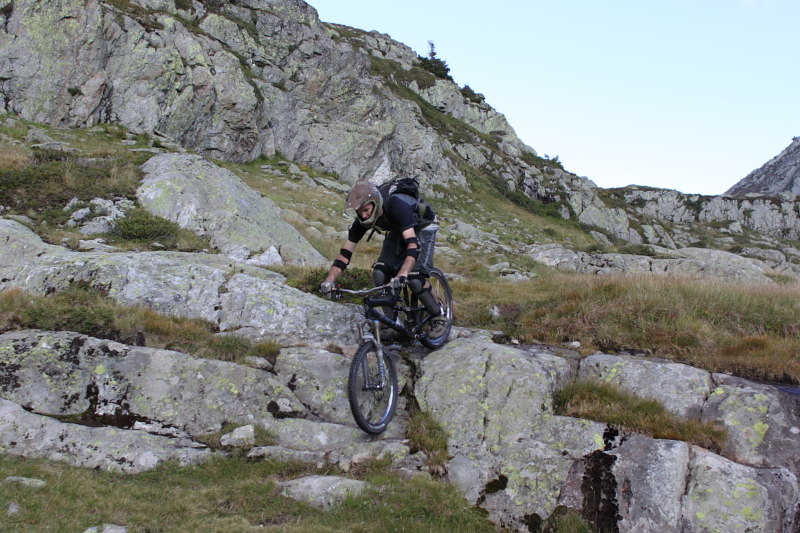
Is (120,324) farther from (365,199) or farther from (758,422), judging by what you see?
(758,422)

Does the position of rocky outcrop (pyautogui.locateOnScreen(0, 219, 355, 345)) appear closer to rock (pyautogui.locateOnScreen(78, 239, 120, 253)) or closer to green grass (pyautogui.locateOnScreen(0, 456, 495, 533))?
rock (pyautogui.locateOnScreen(78, 239, 120, 253))

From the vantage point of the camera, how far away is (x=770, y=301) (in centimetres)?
830

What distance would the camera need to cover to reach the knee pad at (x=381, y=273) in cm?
717

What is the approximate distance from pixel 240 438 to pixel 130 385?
176 centimetres

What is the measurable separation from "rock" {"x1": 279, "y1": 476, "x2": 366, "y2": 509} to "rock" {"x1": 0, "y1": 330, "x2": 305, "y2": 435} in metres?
1.48

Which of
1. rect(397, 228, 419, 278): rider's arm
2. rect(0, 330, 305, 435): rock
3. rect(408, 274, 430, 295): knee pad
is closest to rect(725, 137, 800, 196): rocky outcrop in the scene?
rect(408, 274, 430, 295): knee pad

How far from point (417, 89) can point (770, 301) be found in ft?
184

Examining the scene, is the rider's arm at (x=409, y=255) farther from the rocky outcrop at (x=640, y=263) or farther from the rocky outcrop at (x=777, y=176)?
the rocky outcrop at (x=777, y=176)

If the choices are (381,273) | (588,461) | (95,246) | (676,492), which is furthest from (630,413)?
(95,246)

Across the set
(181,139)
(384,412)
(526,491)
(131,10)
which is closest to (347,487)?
(384,412)

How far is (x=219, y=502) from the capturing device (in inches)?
187

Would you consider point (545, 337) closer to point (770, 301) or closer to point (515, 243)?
point (770, 301)

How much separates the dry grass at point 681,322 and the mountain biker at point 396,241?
2582 mm

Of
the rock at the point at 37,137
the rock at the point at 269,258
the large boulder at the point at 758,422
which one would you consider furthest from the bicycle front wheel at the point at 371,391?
the rock at the point at 37,137
